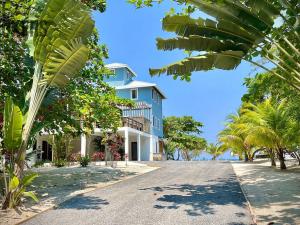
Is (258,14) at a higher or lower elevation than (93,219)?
higher

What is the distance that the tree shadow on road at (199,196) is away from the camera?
30.7ft

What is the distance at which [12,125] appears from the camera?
857 centimetres

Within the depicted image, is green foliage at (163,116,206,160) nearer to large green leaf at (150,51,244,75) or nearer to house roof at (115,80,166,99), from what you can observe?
house roof at (115,80,166,99)

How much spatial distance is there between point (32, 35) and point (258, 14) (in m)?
6.26

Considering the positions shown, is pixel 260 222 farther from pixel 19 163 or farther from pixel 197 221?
pixel 19 163

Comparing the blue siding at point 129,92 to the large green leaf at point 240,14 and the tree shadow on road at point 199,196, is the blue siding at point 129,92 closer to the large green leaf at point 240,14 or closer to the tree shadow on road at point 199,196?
the tree shadow on road at point 199,196

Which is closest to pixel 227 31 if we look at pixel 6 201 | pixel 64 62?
pixel 64 62

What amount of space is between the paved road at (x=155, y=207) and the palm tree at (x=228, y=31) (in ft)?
11.3

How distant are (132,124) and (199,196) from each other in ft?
83.5

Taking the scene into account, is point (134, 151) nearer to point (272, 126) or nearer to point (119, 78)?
point (119, 78)

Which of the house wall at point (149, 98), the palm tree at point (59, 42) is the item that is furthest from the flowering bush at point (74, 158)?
the palm tree at point (59, 42)

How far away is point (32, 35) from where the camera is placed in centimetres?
1049

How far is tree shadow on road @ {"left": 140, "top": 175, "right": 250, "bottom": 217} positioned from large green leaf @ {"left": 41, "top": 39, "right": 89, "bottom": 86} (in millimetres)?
4094

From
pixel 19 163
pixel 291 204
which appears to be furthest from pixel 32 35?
pixel 291 204
